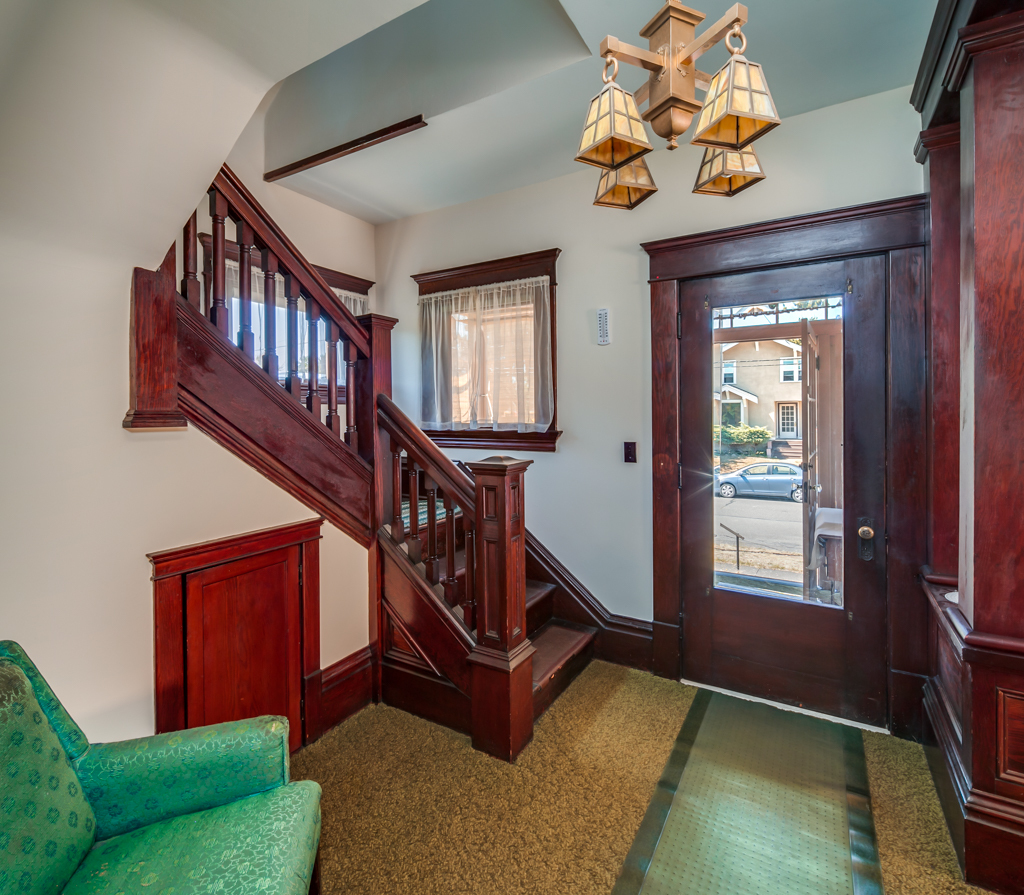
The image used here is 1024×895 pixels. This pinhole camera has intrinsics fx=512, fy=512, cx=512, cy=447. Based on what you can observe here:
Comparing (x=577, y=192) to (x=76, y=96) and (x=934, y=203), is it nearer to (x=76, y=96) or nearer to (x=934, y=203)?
(x=934, y=203)

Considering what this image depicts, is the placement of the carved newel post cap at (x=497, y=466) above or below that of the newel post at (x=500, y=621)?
above

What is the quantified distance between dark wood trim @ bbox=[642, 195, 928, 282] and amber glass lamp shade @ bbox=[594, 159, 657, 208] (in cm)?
124

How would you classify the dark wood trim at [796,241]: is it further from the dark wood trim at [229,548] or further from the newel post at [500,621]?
the dark wood trim at [229,548]

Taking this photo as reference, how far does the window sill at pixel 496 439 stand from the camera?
133 inches

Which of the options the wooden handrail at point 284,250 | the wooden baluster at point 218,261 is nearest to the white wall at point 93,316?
the wooden baluster at point 218,261

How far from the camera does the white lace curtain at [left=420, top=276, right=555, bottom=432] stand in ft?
11.1

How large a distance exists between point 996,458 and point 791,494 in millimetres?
1063

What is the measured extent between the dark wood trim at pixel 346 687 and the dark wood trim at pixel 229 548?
680 mm

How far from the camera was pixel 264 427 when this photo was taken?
2135 millimetres

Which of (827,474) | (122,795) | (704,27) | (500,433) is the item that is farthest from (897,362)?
(122,795)

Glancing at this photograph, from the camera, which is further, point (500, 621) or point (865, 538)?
point (865, 538)

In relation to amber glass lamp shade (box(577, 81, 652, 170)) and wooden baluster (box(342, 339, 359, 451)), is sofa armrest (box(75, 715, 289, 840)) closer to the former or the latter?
wooden baluster (box(342, 339, 359, 451))

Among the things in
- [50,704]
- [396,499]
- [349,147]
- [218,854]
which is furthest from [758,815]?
[349,147]

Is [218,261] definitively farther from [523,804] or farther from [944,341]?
[944,341]
